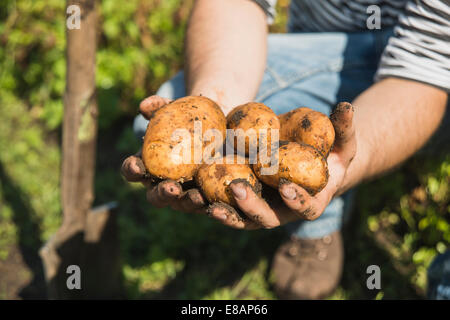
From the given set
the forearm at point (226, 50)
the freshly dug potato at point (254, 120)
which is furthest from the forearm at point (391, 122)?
the forearm at point (226, 50)

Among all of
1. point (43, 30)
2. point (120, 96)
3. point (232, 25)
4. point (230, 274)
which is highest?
point (232, 25)

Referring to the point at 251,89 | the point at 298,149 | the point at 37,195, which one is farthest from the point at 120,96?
the point at 298,149

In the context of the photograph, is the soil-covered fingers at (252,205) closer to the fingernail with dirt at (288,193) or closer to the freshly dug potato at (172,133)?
the fingernail with dirt at (288,193)

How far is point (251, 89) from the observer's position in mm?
2150

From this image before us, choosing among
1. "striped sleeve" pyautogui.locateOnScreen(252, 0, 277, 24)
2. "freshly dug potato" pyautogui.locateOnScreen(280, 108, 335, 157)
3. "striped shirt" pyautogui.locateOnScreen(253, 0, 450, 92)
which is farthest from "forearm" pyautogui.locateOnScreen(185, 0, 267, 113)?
"striped shirt" pyautogui.locateOnScreen(253, 0, 450, 92)

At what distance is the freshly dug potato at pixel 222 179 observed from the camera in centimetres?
156

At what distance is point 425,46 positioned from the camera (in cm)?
191

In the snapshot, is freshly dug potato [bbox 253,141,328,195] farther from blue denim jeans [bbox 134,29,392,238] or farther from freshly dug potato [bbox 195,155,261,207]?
blue denim jeans [bbox 134,29,392,238]

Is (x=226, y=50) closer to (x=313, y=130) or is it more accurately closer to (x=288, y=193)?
(x=313, y=130)

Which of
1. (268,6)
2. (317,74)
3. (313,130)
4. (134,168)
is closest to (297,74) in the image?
(317,74)

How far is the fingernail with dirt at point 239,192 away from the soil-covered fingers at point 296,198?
0.42 ft

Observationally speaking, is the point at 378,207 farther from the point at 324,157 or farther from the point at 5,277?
the point at 5,277
